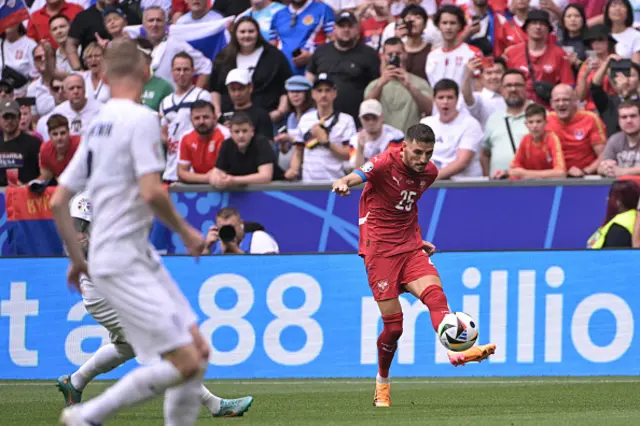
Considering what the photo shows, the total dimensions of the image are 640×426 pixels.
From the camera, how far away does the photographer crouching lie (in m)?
14.0

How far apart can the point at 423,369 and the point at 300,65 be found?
18.6 ft

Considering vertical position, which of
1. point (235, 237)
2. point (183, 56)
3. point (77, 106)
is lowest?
point (235, 237)

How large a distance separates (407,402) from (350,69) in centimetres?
664

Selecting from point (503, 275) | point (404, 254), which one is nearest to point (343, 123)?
point (503, 275)

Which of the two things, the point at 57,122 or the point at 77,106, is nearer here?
the point at 57,122

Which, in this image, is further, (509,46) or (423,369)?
(509,46)

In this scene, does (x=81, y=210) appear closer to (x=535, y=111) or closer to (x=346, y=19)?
(x=535, y=111)

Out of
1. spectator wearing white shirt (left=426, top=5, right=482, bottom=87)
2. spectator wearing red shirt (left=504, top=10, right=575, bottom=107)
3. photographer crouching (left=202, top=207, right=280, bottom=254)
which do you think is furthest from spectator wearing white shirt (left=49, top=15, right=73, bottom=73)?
spectator wearing red shirt (left=504, top=10, right=575, bottom=107)

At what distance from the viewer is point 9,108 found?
16.4 metres

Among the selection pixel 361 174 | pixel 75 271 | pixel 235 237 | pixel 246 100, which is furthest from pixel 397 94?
pixel 75 271

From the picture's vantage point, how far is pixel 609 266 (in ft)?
43.0

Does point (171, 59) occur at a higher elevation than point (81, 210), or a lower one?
lower

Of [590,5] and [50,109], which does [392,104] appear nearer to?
[590,5]

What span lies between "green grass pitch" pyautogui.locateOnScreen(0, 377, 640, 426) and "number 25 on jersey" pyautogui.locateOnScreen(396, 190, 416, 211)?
172 centimetres
